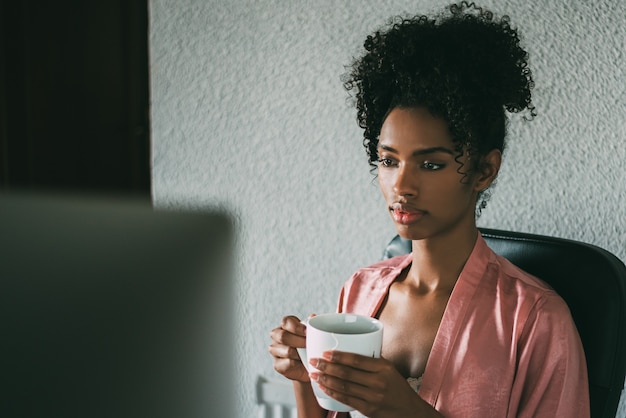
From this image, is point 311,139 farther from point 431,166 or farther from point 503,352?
point 503,352

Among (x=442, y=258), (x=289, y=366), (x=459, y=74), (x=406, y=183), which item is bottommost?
(x=289, y=366)

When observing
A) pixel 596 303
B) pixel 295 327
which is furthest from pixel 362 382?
pixel 596 303

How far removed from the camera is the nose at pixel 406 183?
2.69 feet

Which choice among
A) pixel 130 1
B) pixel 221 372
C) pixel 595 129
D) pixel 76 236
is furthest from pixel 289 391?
pixel 130 1

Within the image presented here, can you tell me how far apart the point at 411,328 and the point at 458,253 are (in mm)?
128

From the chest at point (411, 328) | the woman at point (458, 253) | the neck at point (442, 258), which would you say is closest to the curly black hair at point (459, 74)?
the woman at point (458, 253)

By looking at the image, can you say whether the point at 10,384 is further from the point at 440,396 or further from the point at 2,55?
the point at 2,55

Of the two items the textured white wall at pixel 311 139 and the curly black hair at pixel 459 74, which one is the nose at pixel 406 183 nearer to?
the curly black hair at pixel 459 74

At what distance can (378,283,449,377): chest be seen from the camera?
35.6 inches

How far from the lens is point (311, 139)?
4.50 feet

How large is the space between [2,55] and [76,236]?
322 cm

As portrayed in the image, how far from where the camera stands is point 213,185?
4.94 feet

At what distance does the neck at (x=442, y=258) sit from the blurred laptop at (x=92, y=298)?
0.47 m

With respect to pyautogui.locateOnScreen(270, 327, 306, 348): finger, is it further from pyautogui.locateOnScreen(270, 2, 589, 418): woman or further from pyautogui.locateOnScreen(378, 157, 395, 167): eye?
pyautogui.locateOnScreen(378, 157, 395, 167): eye
